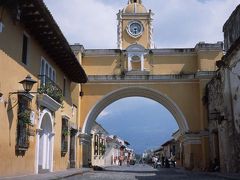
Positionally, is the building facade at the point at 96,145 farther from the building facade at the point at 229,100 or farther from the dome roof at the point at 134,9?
the building facade at the point at 229,100

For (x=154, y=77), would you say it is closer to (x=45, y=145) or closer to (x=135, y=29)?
(x=135, y=29)

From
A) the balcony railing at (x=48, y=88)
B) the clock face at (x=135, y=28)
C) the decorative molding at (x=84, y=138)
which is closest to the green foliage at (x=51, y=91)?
the balcony railing at (x=48, y=88)

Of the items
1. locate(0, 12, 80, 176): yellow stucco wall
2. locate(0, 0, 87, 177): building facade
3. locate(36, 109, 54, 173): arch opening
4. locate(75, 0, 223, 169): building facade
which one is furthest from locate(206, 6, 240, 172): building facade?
locate(0, 12, 80, 176): yellow stucco wall

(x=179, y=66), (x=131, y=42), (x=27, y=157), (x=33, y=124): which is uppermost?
(x=131, y=42)

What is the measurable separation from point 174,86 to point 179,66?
138 cm

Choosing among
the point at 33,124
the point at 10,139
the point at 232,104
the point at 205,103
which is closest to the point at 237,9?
the point at 232,104

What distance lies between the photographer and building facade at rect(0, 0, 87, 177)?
1170cm

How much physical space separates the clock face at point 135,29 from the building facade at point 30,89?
376 inches

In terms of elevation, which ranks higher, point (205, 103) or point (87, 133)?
point (205, 103)

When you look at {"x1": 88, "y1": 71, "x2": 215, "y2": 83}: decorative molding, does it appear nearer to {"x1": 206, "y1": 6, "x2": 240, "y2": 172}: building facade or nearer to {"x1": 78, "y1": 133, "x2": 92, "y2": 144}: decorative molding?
{"x1": 78, "y1": 133, "x2": 92, "y2": 144}: decorative molding

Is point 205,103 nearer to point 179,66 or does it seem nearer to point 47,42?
point 179,66

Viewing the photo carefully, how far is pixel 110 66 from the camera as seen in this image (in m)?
27.4

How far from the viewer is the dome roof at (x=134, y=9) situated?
29911 mm

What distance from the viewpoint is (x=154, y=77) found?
26.8 metres
